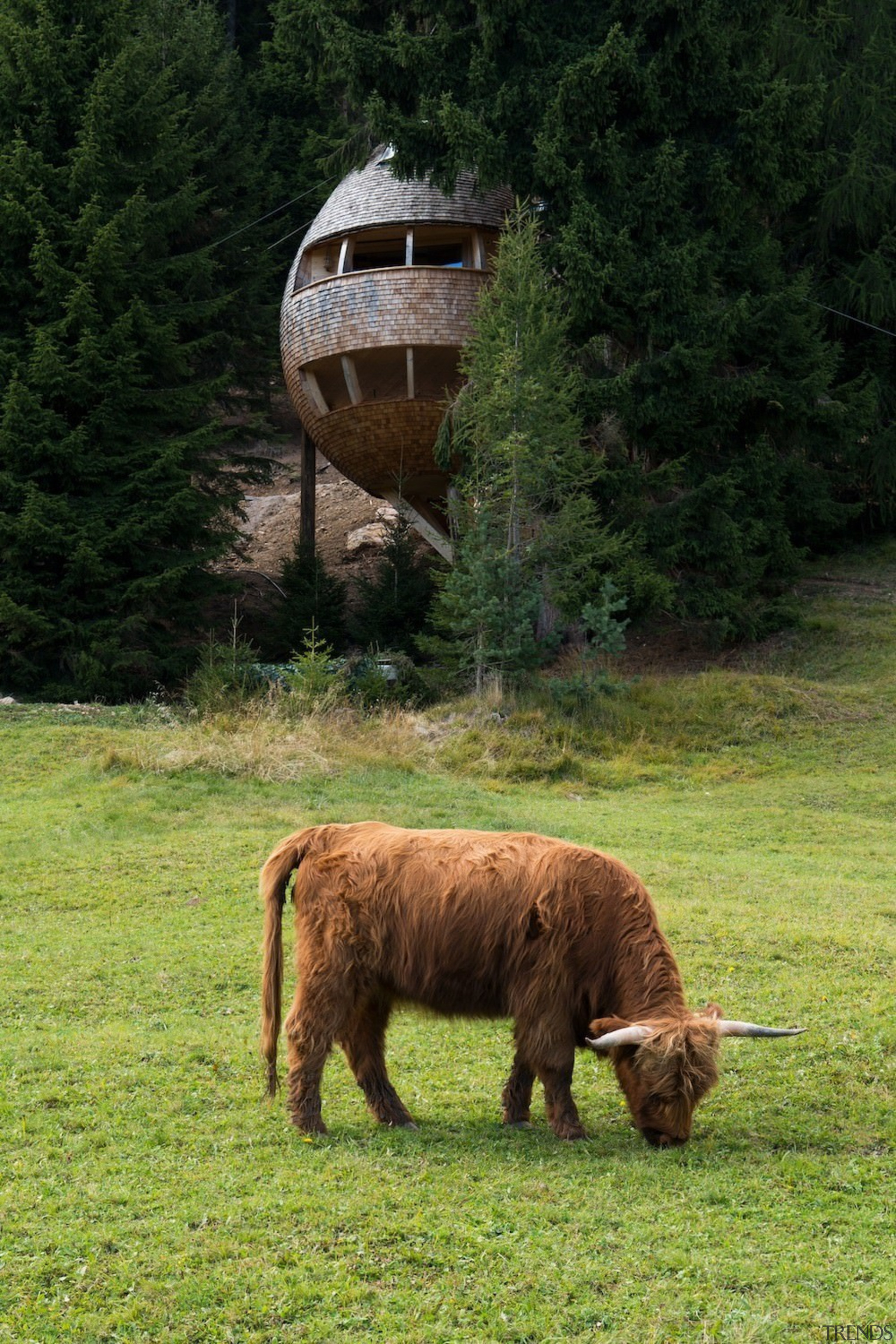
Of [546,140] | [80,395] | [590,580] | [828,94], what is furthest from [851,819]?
[828,94]

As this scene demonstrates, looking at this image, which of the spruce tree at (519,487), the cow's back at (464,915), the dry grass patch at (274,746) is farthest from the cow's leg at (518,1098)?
the spruce tree at (519,487)

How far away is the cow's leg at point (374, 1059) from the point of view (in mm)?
6871

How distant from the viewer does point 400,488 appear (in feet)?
84.4

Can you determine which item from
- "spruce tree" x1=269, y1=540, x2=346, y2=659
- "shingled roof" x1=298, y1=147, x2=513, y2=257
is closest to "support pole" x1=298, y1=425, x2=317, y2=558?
"spruce tree" x1=269, y1=540, x2=346, y2=659

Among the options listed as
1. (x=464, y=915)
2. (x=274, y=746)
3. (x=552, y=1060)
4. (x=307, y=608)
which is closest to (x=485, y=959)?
(x=464, y=915)

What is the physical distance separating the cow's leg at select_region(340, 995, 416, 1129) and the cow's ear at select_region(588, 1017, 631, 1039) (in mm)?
1164

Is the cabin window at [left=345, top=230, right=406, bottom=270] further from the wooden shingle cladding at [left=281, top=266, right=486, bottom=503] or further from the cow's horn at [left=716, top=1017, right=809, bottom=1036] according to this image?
the cow's horn at [left=716, top=1017, right=809, bottom=1036]

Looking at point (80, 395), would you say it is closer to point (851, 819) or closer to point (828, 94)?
point (851, 819)

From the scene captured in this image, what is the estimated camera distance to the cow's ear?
633 centimetres

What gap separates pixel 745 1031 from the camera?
246 inches

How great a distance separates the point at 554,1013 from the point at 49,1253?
2.58 meters

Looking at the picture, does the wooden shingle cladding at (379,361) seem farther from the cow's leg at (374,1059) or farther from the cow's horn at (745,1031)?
the cow's horn at (745,1031)

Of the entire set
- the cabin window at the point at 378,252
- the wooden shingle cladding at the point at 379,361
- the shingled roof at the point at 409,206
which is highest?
the shingled roof at the point at 409,206

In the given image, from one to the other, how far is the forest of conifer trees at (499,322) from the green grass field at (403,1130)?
264 inches
